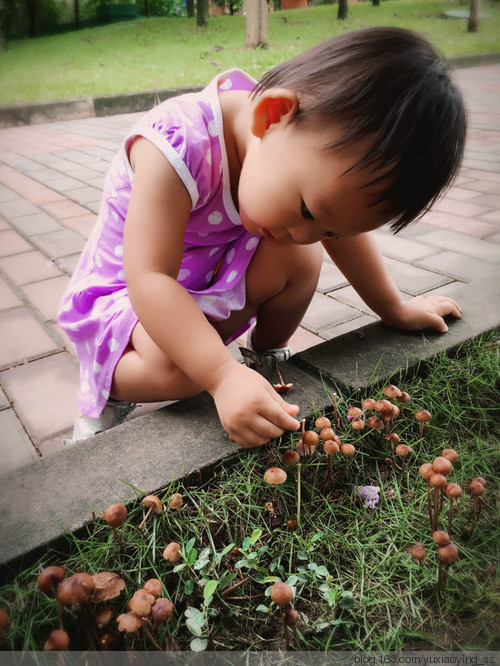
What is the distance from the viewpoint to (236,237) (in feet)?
4.90

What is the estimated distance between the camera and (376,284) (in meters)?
1.52

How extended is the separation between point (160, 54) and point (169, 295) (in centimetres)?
1224

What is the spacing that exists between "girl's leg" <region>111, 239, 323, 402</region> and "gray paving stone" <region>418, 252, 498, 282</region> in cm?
94

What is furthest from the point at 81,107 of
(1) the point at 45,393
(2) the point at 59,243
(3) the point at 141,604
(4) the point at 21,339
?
(3) the point at 141,604

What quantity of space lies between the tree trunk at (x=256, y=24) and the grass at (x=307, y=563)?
8438mm

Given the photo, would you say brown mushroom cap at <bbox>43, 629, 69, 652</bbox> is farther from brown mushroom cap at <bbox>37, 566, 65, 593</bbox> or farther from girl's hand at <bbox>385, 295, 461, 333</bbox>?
girl's hand at <bbox>385, 295, 461, 333</bbox>

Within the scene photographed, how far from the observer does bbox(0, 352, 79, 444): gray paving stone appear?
5.05ft

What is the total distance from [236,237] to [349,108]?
2.10 feet

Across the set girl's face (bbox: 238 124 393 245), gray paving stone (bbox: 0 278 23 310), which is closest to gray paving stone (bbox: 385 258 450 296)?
girl's face (bbox: 238 124 393 245)

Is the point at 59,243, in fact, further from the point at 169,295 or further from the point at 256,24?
the point at 256,24

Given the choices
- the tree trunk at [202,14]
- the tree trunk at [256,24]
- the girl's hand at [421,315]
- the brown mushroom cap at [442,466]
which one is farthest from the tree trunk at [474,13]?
the tree trunk at [202,14]

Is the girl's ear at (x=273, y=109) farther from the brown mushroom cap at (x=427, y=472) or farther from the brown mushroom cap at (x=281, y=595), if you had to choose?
the brown mushroom cap at (x=281, y=595)

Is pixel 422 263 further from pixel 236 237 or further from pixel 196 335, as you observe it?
pixel 196 335

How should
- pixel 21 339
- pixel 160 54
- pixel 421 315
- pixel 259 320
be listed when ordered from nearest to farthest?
pixel 421 315, pixel 259 320, pixel 21 339, pixel 160 54
